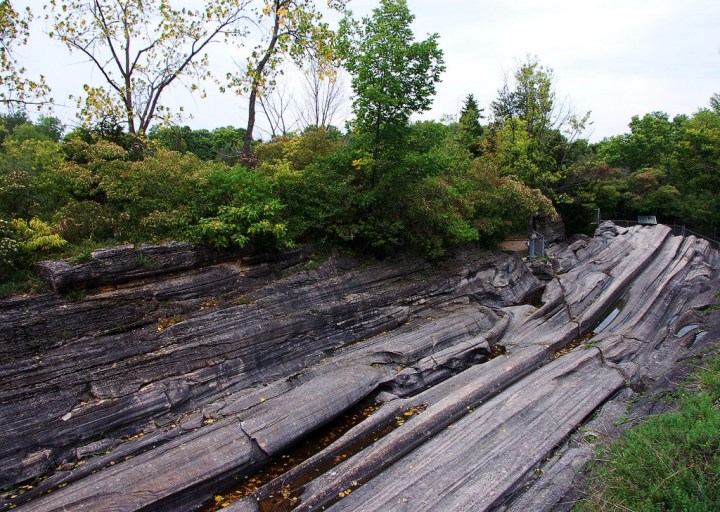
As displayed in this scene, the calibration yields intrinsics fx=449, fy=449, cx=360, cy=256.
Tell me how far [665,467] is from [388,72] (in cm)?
1093

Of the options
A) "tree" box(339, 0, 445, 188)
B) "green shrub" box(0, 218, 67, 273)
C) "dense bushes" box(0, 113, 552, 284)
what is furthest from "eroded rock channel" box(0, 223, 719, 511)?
"tree" box(339, 0, 445, 188)

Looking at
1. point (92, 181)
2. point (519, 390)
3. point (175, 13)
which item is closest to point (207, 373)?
point (92, 181)

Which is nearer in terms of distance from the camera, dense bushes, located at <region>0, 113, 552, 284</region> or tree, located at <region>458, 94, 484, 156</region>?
dense bushes, located at <region>0, 113, 552, 284</region>

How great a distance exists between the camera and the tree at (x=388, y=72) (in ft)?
40.8

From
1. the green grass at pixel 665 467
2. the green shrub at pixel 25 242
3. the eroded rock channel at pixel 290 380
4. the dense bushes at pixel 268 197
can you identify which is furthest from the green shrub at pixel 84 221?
the green grass at pixel 665 467

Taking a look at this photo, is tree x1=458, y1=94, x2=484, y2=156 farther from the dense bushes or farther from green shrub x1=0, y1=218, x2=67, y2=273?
green shrub x1=0, y1=218, x2=67, y2=273

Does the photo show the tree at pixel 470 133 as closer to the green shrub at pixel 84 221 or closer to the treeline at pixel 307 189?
the treeline at pixel 307 189

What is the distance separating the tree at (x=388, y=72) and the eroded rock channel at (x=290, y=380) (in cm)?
419

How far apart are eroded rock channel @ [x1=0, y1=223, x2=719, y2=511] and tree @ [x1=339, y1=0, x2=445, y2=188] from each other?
4.19m

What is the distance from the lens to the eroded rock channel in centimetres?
702

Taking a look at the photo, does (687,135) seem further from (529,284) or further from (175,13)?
(175,13)

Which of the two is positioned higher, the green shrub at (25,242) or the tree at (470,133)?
the tree at (470,133)

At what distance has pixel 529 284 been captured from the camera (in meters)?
17.6

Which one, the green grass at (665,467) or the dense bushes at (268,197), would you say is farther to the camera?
the dense bushes at (268,197)
